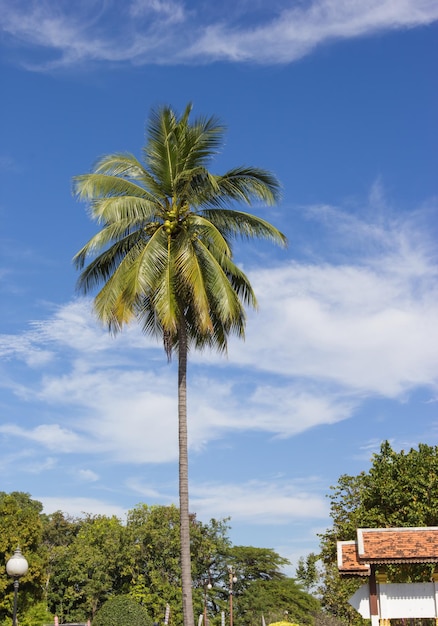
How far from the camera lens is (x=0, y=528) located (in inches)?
1825

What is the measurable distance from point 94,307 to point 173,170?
4599 millimetres

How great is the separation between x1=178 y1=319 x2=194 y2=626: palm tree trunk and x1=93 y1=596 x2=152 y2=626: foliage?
1883 centimetres

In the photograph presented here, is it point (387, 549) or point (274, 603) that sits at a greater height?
point (387, 549)

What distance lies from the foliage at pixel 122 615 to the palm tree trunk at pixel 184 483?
18835mm

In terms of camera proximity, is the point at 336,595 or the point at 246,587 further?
the point at 246,587

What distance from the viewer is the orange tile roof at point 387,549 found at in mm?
20344

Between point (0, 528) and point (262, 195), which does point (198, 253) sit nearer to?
point (262, 195)

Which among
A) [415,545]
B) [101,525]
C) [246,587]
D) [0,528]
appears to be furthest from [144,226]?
[246,587]

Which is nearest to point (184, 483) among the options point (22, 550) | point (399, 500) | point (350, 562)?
point (350, 562)

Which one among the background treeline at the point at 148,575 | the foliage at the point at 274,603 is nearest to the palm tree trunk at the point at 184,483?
the background treeline at the point at 148,575

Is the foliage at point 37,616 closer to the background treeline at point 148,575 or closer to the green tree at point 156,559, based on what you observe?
the background treeline at point 148,575

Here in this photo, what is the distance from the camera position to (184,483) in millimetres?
20922

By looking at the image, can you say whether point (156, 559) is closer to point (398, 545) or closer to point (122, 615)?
point (122, 615)

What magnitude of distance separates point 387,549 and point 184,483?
557cm
